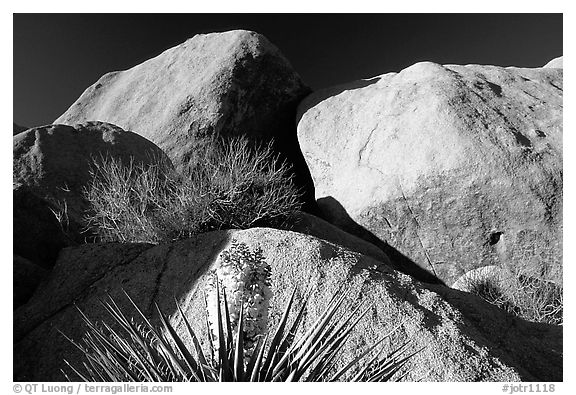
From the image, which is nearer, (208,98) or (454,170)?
(454,170)

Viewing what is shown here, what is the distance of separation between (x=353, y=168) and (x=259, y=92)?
8.62ft

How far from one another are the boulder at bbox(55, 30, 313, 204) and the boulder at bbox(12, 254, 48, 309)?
421cm

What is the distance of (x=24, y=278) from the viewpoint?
16.6ft

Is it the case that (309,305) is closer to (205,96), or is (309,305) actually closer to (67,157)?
(67,157)

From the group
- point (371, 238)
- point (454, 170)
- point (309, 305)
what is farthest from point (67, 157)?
point (454, 170)

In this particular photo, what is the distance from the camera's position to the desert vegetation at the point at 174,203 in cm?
615

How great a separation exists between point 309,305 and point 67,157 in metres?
3.92

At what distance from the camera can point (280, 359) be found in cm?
256

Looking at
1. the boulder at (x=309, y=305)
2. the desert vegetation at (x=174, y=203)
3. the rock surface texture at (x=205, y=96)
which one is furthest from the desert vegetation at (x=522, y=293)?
the rock surface texture at (x=205, y=96)

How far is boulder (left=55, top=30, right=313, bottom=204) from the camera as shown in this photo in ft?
31.7

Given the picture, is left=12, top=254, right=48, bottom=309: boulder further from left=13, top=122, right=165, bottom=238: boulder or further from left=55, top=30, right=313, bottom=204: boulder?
left=55, top=30, right=313, bottom=204: boulder

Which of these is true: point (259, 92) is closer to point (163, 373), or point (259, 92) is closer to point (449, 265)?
point (449, 265)

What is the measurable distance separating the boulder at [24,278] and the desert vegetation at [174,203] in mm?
998
